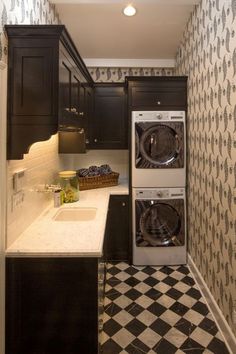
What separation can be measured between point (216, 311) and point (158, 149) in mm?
1681

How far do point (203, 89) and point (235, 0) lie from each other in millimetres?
753

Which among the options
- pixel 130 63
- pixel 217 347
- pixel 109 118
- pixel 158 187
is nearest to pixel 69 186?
pixel 158 187

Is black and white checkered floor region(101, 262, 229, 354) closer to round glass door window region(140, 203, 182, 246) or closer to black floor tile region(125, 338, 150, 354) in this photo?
black floor tile region(125, 338, 150, 354)

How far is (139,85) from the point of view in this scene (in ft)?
9.61

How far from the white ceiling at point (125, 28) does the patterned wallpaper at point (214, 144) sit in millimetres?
254

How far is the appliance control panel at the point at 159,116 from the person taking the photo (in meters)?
2.84

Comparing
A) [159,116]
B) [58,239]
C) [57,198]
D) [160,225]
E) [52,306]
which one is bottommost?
[52,306]

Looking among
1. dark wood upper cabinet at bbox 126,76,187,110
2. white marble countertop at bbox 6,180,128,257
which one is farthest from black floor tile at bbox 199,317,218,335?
dark wood upper cabinet at bbox 126,76,187,110

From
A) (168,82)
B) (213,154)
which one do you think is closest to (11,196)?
(213,154)

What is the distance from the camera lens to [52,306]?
54.5 inches

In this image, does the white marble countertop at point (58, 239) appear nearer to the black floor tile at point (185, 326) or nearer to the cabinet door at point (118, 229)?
the cabinet door at point (118, 229)

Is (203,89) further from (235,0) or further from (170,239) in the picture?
(170,239)

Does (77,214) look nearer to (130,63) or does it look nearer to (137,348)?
(137,348)

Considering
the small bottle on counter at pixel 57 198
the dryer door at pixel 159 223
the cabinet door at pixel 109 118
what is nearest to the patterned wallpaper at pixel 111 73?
the cabinet door at pixel 109 118
